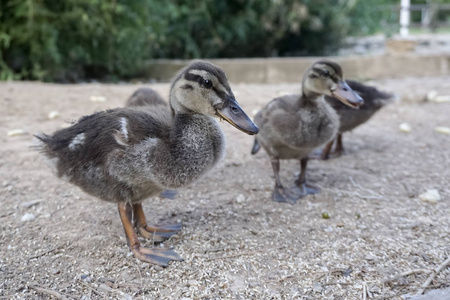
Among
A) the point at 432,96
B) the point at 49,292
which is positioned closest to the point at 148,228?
the point at 49,292

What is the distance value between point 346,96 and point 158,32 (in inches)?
272

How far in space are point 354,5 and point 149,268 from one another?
1034 cm

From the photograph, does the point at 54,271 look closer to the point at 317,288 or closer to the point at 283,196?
the point at 317,288

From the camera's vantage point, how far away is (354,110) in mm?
4918

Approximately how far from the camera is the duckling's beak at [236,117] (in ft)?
9.27

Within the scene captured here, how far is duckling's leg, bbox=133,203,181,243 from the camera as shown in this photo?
323cm

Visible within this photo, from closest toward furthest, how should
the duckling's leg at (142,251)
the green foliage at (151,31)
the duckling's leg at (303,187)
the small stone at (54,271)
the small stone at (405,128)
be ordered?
the small stone at (54,271) → the duckling's leg at (142,251) → the duckling's leg at (303,187) → the small stone at (405,128) → the green foliage at (151,31)

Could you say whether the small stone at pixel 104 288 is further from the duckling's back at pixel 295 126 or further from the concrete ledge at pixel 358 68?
the concrete ledge at pixel 358 68

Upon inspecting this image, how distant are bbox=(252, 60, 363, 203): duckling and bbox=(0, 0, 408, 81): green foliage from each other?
5491mm

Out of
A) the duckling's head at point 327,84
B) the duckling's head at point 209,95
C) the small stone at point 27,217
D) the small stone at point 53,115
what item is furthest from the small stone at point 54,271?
the small stone at point 53,115

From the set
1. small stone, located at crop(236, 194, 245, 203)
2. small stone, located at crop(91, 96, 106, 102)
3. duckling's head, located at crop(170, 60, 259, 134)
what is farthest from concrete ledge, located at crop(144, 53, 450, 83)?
duckling's head, located at crop(170, 60, 259, 134)

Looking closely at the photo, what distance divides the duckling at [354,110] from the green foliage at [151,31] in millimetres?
5229

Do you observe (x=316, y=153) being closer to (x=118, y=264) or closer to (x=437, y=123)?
(x=437, y=123)

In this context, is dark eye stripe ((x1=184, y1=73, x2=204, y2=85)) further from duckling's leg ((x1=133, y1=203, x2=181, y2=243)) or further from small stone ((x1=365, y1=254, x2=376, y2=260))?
small stone ((x1=365, y1=254, x2=376, y2=260))
